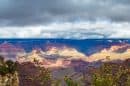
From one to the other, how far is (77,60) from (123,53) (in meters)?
14.2

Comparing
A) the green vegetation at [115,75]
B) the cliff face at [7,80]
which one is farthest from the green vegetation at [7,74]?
the green vegetation at [115,75]

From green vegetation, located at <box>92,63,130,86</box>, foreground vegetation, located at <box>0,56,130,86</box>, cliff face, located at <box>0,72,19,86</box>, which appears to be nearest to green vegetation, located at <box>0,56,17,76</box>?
foreground vegetation, located at <box>0,56,130,86</box>

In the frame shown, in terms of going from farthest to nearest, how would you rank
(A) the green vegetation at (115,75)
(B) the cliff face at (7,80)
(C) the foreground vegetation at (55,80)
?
(A) the green vegetation at (115,75) → (C) the foreground vegetation at (55,80) → (B) the cliff face at (7,80)

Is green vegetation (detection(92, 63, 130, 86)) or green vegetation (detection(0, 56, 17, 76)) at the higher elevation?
green vegetation (detection(0, 56, 17, 76))

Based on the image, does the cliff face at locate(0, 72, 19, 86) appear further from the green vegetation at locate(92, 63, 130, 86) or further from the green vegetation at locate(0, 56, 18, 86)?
the green vegetation at locate(92, 63, 130, 86)

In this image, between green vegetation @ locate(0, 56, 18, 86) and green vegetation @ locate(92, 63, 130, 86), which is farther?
green vegetation @ locate(92, 63, 130, 86)

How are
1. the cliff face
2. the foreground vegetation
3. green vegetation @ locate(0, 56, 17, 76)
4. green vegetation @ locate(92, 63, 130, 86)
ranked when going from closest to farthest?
the cliff face
green vegetation @ locate(0, 56, 17, 76)
the foreground vegetation
green vegetation @ locate(92, 63, 130, 86)

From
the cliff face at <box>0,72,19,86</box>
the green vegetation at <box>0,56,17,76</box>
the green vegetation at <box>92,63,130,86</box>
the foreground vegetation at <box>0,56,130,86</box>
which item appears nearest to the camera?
the cliff face at <box>0,72,19,86</box>

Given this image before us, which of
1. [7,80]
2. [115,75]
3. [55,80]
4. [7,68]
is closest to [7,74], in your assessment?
[7,80]

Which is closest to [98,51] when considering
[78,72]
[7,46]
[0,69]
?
[78,72]

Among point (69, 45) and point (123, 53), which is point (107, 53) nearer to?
point (123, 53)

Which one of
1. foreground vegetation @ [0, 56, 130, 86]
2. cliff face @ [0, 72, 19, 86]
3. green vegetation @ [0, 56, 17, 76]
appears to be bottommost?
foreground vegetation @ [0, 56, 130, 86]

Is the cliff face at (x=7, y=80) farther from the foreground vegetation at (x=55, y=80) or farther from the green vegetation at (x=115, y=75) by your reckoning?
the green vegetation at (x=115, y=75)

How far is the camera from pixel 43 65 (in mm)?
137750
